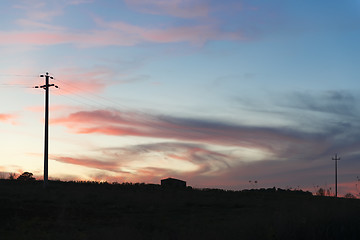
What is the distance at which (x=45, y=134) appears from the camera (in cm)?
4544

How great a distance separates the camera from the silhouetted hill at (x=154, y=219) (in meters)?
17.5

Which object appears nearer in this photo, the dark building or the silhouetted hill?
the silhouetted hill

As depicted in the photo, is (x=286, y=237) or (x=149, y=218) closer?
(x=286, y=237)

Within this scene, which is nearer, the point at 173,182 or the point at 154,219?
the point at 154,219

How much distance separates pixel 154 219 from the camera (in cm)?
2683

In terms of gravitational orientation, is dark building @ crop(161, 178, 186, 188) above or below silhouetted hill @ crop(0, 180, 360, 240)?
above

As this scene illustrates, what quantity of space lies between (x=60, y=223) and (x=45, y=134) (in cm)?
2285

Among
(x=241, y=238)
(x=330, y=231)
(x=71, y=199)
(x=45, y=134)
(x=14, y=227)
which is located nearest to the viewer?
(x=241, y=238)

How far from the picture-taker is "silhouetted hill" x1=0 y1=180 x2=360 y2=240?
1752 centimetres

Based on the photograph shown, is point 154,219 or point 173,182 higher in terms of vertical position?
point 173,182

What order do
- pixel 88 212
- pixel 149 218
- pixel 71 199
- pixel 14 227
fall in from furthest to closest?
1. pixel 71 199
2. pixel 88 212
3. pixel 149 218
4. pixel 14 227

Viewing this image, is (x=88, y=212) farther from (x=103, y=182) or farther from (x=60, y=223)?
(x=103, y=182)

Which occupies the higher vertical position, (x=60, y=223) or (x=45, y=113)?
(x=45, y=113)

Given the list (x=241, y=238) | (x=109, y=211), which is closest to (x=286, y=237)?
(x=241, y=238)
